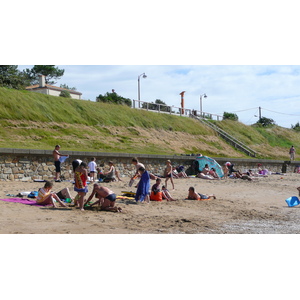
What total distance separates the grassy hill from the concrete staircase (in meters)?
1.23

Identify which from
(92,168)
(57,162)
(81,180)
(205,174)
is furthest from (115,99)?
(81,180)

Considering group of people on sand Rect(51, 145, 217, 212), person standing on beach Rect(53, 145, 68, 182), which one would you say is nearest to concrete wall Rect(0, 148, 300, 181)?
person standing on beach Rect(53, 145, 68, 182)

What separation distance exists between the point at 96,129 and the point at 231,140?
17.5 meters

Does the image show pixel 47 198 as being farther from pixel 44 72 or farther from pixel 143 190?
pixel 44 72

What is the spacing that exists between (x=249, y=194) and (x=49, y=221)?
9.01 meters

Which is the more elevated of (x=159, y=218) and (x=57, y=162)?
(x=57, y=162)

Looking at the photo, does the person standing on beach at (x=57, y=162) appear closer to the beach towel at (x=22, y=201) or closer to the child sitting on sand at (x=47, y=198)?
the beach towel at (x=22, y=201)

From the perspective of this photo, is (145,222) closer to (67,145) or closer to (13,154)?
(13,154)

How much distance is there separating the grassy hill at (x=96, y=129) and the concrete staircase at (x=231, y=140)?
123 centimetres

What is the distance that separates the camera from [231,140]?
3797 centimetres

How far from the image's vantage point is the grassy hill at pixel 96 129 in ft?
65.4

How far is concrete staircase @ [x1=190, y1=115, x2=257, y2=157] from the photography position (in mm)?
37100

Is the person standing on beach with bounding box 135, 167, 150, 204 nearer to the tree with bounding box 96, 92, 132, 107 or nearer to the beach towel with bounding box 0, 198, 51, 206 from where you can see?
the beach towel with bounding box 0, 198, 51, 206

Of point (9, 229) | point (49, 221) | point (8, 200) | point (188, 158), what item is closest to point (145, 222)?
point (49, 221)
